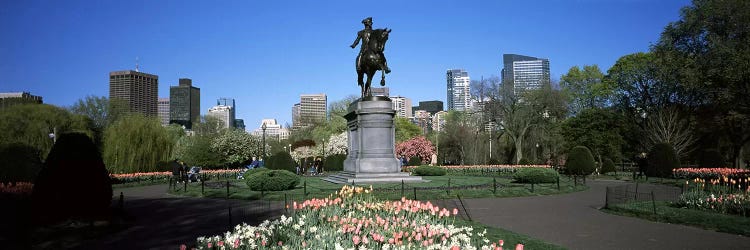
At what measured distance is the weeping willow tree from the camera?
4478cm

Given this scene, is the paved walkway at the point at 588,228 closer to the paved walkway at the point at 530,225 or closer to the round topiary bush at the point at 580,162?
the paved walkway at the point at 530,225

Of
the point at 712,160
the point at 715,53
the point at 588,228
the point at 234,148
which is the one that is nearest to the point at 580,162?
the point at 712,160

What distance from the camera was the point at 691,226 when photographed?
492 inches

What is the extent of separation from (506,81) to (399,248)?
60758 mm

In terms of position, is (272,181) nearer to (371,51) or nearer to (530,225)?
(371,51)

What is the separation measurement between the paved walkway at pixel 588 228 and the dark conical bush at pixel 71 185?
32.1ft

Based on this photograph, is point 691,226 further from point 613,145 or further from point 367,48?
point 613,145

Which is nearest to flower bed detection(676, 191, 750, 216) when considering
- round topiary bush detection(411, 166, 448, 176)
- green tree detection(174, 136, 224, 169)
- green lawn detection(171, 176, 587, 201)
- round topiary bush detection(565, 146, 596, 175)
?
green lawn detection(171, 176, 587, 201)

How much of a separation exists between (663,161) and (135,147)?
42122mm

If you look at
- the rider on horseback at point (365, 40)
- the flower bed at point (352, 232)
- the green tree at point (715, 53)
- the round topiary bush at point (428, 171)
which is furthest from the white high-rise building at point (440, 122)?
the flower bed at point (352, 232)

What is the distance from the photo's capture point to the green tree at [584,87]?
71.1 m

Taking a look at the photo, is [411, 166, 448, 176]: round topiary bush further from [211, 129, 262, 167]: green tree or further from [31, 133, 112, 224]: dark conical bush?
[211, 129, 262, 167]: green tree

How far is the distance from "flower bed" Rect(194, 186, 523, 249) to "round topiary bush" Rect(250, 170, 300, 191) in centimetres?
1057

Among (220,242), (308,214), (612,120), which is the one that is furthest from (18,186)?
(612,120)
